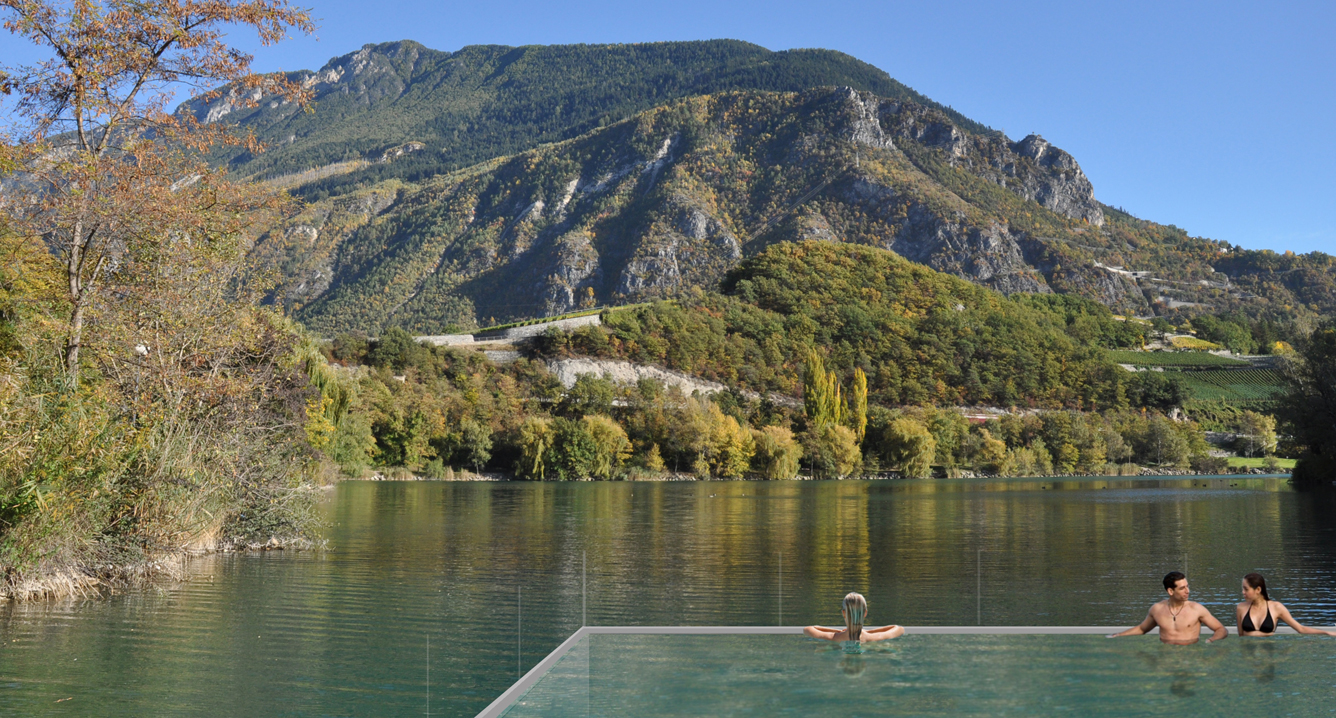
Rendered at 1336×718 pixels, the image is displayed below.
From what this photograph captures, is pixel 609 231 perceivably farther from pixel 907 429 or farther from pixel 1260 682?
pixel 1260 682

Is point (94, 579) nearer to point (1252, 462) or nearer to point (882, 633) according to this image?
point (882, 633)

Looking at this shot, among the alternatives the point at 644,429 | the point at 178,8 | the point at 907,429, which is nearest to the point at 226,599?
the point at 178,8

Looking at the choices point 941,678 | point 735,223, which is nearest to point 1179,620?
point 941,678

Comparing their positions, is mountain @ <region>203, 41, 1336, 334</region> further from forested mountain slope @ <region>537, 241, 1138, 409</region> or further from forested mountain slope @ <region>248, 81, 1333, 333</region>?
forested mountain slope @ <region>537, 241, 1138, 409</region>

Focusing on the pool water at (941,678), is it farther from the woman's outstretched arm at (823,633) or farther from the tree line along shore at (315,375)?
the tree line along shore at (315,375)

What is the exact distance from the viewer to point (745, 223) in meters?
164

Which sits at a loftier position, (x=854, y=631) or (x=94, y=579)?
(x=854, y=631)

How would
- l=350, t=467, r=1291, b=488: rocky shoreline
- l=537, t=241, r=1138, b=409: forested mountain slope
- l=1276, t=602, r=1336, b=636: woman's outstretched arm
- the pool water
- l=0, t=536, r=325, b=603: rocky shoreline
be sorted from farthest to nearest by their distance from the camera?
l=537, t=241, r=1138, b=409: forested mountain slope, l=350, t=467, r=1291, b=488: rocky shoreline, l=0, t=536, r=325, b=603: rocky shoreline, l=1276, t=602, r=1336, b=636: woman's outstretched arm, the pool water

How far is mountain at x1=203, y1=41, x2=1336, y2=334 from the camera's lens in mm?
150875

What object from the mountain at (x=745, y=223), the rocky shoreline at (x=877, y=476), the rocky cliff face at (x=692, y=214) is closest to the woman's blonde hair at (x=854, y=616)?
the rocky shoreline at (x=877, y=476)

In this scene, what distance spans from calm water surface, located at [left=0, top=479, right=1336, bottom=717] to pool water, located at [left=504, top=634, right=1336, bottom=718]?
227 centimetres

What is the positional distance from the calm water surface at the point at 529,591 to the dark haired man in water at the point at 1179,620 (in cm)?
573

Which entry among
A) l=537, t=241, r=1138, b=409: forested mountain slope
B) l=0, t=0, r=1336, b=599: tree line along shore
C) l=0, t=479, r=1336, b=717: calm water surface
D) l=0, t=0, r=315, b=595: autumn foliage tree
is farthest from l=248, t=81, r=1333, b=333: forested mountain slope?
l=0, t=0, r=315, b=595: autumn foliage tree

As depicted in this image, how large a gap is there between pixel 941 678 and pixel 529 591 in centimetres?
1046
